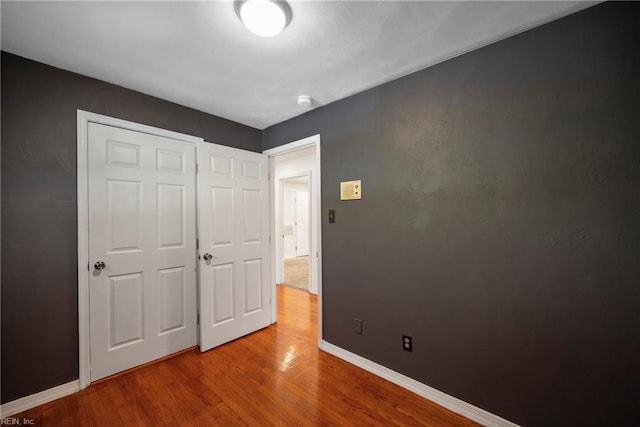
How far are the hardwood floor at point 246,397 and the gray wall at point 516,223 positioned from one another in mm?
282

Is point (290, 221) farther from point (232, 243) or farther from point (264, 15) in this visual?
point (264, 15)

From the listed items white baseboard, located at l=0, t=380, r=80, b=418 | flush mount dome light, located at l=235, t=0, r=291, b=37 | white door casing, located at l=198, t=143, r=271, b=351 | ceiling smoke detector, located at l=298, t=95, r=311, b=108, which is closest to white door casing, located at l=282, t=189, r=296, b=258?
white door casing, located at l=198, t=143, r=271, b=351

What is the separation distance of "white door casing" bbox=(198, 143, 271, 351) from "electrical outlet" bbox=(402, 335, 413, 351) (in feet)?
5.45

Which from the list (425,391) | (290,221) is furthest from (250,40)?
(290,221)

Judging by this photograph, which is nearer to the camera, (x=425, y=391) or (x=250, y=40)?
(x=250, y=40)

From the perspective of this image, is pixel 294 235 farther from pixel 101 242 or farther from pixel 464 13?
pixel 464 13

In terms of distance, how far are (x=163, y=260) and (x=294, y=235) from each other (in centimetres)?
559

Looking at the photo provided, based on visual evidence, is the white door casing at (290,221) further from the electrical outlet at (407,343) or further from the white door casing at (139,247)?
the electrical outlet at (407,343)

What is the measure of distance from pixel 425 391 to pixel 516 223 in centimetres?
137

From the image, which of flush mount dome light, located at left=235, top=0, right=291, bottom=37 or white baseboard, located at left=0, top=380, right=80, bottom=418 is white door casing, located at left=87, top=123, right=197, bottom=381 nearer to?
white baseboard, located at left=0, top=380, right=80, bottom=418

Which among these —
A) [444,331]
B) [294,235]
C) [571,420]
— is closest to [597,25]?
[444,331]

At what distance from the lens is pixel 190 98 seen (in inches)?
91.0

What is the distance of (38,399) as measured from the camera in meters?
1.70

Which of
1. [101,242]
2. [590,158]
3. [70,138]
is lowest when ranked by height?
[101,242]
